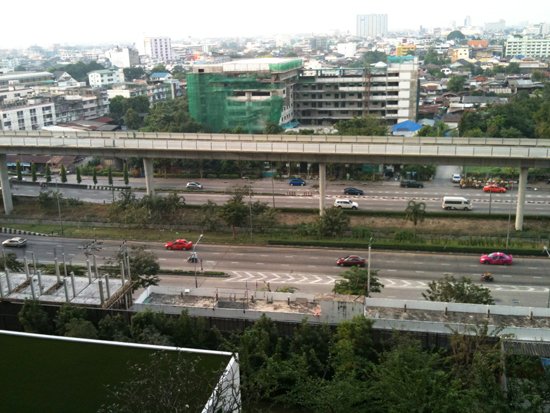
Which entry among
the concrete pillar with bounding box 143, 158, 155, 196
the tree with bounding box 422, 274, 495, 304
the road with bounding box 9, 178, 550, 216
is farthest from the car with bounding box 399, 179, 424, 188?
the tree with bounding box 422, 274, 495, 304

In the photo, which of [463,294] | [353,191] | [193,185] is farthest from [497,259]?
[193,185]

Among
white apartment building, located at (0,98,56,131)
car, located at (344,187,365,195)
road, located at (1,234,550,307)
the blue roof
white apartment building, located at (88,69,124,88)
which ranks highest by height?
white apartment building, located at (88,69,124,88)

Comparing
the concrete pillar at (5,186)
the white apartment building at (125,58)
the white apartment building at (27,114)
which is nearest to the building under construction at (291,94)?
the white apartment building at (27,114)

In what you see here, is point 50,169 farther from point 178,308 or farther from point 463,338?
point 463,338

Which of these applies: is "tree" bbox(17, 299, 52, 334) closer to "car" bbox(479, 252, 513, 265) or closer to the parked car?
"car" bbox(479, 252, 513, 265)

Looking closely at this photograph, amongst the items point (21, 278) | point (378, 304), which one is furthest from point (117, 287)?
point (378, 304)

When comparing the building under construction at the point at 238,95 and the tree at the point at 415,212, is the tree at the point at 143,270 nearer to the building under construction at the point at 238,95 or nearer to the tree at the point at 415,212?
the tree at the point at 415,212

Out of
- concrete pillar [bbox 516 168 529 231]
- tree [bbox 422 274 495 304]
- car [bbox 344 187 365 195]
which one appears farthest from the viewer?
car [bbox 344 187 365 195]
